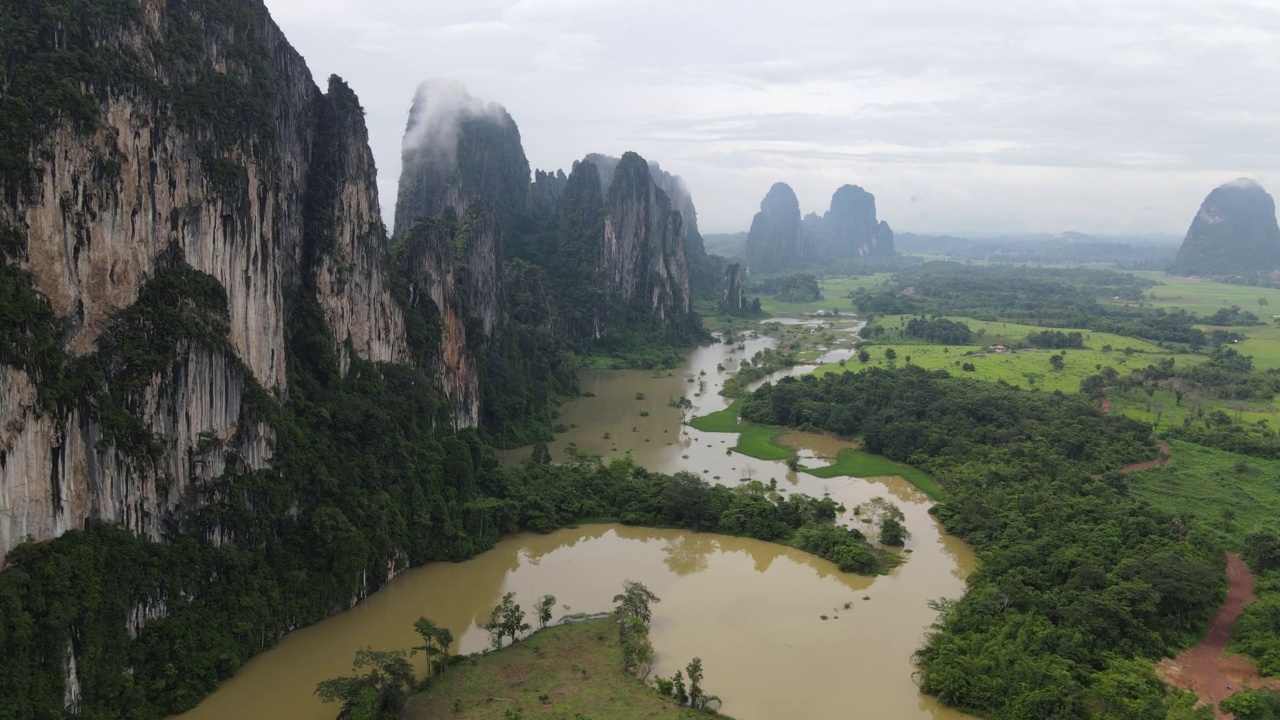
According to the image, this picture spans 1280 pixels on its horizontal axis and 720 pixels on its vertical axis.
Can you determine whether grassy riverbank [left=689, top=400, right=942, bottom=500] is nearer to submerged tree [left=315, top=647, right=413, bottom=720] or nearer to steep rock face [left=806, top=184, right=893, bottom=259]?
submerged tree [left=315, top=647, right=413, bottom=720]

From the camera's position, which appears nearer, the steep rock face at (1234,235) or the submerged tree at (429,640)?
the submerged tree at (429,640)

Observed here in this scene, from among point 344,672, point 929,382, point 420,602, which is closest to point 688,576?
point 420,602

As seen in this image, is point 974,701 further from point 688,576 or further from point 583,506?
point 583,506

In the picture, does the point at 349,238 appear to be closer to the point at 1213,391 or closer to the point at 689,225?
the point at 1213,391

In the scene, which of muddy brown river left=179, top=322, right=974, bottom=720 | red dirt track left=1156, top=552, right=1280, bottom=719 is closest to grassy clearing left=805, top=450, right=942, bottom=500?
muddy brown river left=179, top=322, right=974, bottom=720

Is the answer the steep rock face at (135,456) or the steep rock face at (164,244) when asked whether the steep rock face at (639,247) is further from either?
the steep rock face at (135,456)

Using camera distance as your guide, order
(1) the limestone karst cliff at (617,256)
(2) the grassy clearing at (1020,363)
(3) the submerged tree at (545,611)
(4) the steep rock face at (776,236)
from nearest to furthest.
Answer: (3) the submerged tree at (545,611) < (2) the grassy clearing at (1020,363) < (1) the limestone karst cliff at (617,256) < (4) the steep rock face at (776,236)

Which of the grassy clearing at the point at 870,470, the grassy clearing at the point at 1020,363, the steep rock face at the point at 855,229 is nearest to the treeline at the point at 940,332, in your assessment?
the grassy clearing at the point at 1020,363

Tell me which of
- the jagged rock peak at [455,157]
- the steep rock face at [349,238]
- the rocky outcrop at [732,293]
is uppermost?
the jagged rock peak at [455,157]
